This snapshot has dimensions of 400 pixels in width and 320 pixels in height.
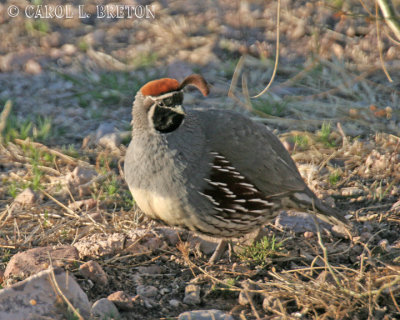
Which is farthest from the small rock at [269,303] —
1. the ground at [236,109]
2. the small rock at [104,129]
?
the small rock at [104,129]

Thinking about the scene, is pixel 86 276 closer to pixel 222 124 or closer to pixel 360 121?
pixel 222 124

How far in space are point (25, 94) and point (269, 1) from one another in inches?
120

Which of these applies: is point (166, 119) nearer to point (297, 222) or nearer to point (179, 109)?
point (179, 109)

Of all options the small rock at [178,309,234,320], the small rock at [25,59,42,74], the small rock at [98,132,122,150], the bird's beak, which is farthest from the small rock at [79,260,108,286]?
the small rock at [25,59,42,74]

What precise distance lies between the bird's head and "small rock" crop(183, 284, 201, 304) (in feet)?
3.02

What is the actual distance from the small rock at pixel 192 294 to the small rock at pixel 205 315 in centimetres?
25

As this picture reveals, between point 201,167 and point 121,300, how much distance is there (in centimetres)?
90

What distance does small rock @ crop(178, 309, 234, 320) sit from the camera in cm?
305

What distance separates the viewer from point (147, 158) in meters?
3.68

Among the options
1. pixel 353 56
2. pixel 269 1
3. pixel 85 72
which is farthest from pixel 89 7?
pixel 353 56

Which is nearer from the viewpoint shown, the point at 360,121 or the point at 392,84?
the point at 360,121

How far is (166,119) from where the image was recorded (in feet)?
12.3

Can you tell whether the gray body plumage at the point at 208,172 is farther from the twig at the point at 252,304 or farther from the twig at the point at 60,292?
the twig at the point at 60,292

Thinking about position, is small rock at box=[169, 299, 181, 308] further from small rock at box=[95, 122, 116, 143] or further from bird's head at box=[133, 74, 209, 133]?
small rock at box=[95, 122, 116, 143]
